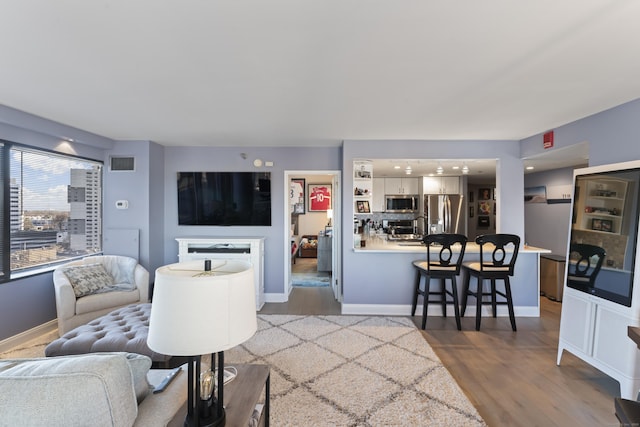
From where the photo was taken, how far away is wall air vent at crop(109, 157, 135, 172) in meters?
4.06

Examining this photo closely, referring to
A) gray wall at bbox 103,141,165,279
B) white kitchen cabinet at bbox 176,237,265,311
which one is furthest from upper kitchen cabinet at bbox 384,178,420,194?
gray wall at bbox 103,141,165,279

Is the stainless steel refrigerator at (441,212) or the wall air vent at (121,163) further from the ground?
the wall air vent at (121,163)

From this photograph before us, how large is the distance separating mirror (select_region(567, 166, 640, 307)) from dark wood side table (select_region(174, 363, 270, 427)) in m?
2.65

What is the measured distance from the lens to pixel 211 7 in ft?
4.51

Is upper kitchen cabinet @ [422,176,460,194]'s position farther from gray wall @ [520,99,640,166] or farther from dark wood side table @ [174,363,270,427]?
dark wood side table @ [174,363,270,427]

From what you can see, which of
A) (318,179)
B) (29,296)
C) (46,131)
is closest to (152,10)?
(46,131)

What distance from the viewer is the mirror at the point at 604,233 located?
2.17 m

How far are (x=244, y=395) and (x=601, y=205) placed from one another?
3086mm

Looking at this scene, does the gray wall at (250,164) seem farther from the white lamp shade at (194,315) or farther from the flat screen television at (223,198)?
the white lamp shade at (194,315)

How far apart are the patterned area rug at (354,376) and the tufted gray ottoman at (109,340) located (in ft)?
2.74

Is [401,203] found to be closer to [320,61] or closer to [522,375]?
[522,375]

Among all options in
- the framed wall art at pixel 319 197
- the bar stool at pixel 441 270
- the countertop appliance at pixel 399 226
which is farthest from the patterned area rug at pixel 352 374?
the framed wall art at pixel 319 197

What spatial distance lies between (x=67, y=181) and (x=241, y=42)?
351cm

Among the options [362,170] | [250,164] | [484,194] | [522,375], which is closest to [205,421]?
[522,375]
